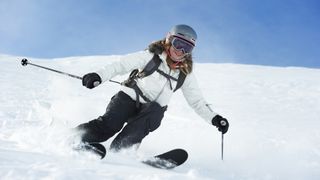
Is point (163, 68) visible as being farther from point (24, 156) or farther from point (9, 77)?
point (9, 77)

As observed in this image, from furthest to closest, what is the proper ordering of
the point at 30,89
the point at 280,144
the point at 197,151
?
the point at 30,89 < the point at 280,144 < the point at 197,151

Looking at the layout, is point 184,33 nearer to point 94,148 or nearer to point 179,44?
point 179,44

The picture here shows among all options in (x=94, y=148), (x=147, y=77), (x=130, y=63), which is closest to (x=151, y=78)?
(x=147, y=77)

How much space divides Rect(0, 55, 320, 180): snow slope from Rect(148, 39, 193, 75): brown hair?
1063 mm

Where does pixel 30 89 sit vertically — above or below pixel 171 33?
above

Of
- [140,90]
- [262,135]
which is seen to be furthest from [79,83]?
[140,90]

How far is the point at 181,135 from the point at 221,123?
6.62 ft

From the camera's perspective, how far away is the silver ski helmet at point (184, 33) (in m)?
5.12

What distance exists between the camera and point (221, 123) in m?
5.25

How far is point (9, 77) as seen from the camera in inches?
567

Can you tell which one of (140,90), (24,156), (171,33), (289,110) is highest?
(289,110)

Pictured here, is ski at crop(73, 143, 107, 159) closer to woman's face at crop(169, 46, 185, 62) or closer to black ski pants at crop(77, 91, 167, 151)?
black ski pants at crop(77, 91, 167, 151)

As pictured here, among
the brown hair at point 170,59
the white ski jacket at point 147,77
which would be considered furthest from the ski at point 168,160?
the brown hair at point 170,59

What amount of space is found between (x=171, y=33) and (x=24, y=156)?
2.33m
